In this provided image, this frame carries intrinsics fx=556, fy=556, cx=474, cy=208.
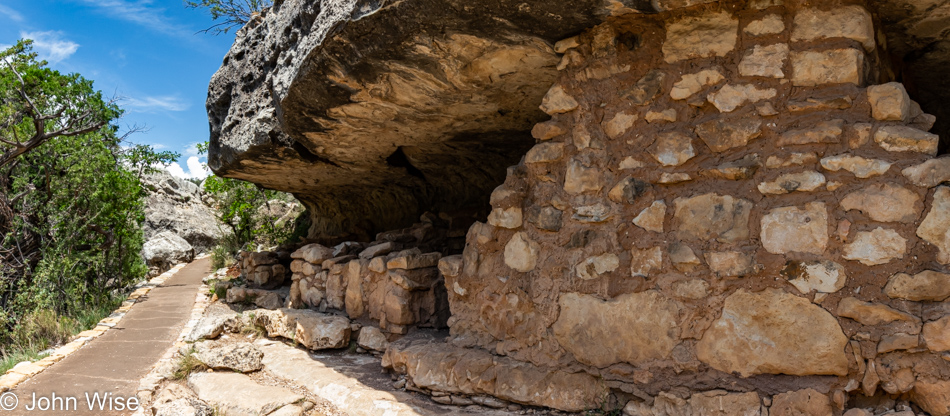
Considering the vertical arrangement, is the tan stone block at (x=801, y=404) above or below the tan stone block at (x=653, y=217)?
below

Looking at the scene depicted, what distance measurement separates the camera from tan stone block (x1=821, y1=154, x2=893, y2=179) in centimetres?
191

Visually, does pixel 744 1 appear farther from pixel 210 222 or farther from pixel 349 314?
pixel 210 222

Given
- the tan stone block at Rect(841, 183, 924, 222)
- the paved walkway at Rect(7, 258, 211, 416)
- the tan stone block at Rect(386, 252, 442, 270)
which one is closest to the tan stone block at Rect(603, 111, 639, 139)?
the tan stone block at Rect(841, 183, 924, 222)

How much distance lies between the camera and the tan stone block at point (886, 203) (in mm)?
1864

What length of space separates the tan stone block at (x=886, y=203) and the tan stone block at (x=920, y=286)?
0.62 ft

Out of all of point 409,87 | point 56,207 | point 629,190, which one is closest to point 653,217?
point 629,190

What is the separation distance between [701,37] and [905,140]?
0.82 m

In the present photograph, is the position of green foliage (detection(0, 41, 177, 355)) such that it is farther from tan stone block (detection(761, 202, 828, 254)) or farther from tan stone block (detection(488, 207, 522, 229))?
tan stone block (detection(761, 202, 828, 254))

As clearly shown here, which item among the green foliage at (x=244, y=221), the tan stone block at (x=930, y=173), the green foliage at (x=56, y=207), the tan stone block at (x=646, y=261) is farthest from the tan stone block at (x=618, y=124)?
the green foliage at (x=244, y=221)

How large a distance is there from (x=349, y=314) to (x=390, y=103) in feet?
5.66

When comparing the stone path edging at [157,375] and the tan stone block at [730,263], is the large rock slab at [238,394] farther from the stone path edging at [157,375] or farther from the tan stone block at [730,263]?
the tan stone block at [730,263]

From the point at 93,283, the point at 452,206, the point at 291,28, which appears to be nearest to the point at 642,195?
the point at 291,28

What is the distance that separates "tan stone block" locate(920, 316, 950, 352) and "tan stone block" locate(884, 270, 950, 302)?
8cm

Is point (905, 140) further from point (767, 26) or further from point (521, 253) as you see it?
point (521, 253)
